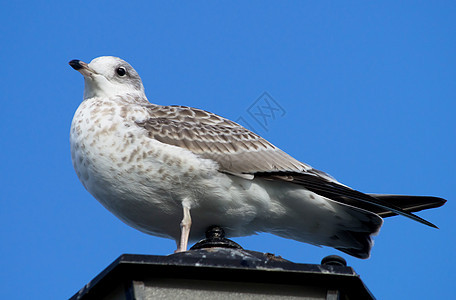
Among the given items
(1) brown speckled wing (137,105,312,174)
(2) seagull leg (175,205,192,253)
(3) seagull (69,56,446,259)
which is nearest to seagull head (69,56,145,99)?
(3) seagull (69,56,446,259)

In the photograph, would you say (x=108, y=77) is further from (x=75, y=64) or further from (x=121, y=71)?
→ (x=75, y=64)

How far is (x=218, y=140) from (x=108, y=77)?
5.59 feet

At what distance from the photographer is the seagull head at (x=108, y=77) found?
802 cm

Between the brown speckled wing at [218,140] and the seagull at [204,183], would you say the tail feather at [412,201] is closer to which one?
the seagull at [204,183]

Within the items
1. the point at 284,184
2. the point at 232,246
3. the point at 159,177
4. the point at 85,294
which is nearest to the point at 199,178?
the point at 159,177

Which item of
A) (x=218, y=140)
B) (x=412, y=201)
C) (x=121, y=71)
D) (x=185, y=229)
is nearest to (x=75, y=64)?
(x=121, y=71)

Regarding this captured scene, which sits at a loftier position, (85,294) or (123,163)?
(123,163)

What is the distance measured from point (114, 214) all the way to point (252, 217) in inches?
53.9

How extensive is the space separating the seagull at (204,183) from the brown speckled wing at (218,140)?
13 millimetres

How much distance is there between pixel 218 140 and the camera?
24.2 ft

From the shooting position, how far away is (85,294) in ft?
13.0

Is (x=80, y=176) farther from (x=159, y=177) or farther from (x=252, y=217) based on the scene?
(x=252, y=217)

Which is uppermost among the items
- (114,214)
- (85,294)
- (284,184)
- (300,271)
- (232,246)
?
(284,184)

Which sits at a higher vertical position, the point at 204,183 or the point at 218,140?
the point at 218,140
